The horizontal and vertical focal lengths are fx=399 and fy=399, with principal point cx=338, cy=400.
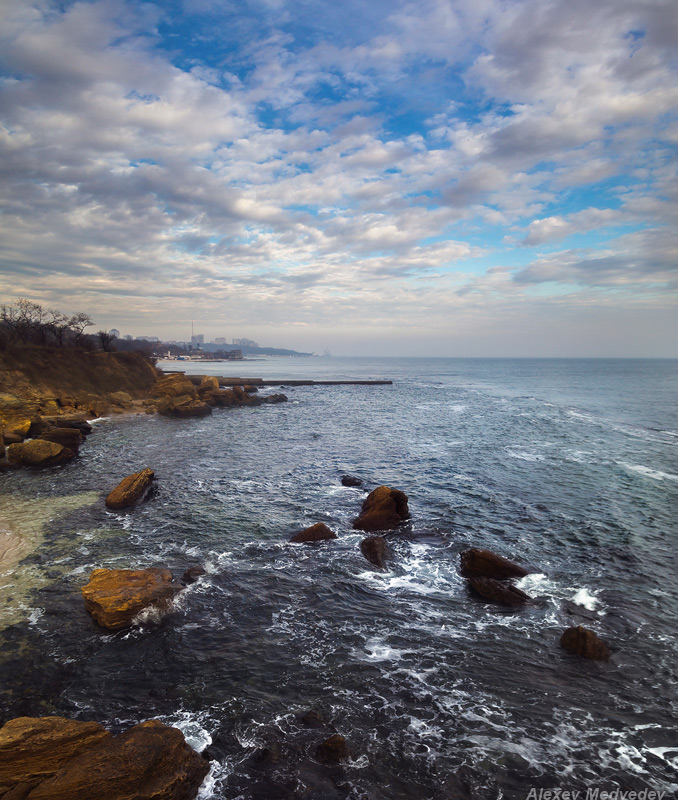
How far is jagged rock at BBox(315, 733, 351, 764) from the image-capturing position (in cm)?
895

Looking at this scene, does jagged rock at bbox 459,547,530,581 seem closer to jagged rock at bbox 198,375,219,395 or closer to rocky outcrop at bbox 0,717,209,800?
rocky outcrop at bbox 0,717,209,800

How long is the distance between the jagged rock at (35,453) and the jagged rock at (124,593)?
2258 centimetres

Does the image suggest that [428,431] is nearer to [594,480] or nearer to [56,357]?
[594,480]

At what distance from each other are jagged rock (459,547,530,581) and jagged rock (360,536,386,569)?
11.9ft

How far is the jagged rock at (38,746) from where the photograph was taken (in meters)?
7.60

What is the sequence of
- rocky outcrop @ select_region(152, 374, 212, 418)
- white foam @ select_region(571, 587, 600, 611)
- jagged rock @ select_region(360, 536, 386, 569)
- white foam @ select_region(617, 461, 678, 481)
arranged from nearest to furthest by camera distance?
white foam @ select_region(571, 587, 600, 611)
jagged rock @ select_region(360, 536, 386, 569)
white foam @ select_region(617, 461, 678, 481)
rocky outcrop @ select_region(152, 374, 212, 418)

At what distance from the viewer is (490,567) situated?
1683 cm

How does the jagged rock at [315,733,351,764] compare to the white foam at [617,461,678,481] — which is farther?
the white foam at [617,461,678,481]

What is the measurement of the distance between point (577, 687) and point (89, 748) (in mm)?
12115

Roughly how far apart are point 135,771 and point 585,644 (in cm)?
1236

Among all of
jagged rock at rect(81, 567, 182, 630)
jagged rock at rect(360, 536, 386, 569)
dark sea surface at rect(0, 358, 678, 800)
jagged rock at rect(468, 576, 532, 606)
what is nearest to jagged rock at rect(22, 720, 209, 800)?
dark sea surface at rect(0, 358, 678, 800)

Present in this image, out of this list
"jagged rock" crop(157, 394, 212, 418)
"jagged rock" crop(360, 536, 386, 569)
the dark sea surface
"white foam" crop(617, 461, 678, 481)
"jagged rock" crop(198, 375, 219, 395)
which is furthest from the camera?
"jagged rock" crop(198, 375, 219, 395)

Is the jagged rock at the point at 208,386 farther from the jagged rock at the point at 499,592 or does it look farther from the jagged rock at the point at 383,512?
the jagged rock at the point at 499,592

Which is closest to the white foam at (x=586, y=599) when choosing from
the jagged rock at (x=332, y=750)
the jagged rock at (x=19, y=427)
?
the jagged rock at (x=332, y=750)
